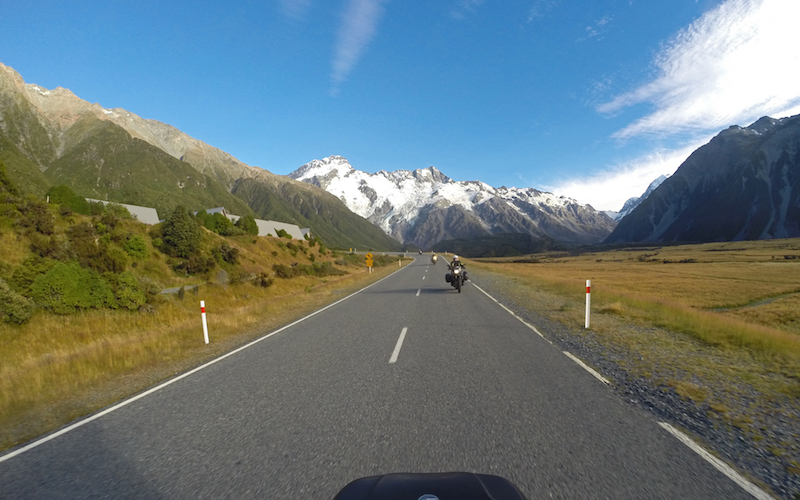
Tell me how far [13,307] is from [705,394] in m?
18.6

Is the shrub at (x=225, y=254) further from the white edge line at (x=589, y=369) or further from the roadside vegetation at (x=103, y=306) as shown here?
the white edge line at (x=589, y=369)

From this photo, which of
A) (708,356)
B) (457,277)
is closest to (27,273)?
(457,277)

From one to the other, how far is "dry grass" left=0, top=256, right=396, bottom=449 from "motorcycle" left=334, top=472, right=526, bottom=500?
4990 mm

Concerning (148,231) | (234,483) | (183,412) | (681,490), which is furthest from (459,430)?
(148,231)

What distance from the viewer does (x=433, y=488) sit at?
1.95 metres

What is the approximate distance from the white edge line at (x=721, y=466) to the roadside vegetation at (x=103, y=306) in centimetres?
745

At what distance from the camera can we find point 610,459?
3463mm

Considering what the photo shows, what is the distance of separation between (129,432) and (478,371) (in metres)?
4.88

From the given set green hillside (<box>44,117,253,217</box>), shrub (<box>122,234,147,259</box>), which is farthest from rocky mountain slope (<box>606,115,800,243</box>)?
green hillside (<box>44,117,253,217</box>)

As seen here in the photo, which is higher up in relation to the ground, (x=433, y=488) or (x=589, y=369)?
(x=433, y=488)

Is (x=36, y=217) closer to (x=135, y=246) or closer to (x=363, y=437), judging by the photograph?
(x=135, y=246)

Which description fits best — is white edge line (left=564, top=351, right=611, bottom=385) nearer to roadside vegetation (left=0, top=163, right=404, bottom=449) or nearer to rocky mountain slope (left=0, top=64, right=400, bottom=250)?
roadside vegetation (left=0, top=163, right=404, bottom=449)

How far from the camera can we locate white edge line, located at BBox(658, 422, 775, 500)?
9.82ft

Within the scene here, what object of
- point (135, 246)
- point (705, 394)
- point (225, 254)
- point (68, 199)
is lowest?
point (705, 394)
